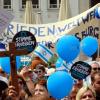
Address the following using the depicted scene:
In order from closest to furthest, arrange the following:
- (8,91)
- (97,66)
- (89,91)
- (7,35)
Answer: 1. (8,91)
2. (89,91)
3. (97,66)
4. (7,35)

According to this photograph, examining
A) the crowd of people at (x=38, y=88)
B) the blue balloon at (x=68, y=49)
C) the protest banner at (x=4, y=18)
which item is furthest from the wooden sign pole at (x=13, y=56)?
the blue balloon at (x=68, y=49)

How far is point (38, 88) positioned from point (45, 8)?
27.4 m

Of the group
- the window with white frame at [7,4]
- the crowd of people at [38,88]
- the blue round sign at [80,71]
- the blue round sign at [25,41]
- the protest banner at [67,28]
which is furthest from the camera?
the window with white frame at [7,4]

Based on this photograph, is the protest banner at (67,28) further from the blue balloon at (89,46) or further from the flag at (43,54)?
the blue balloon at (89,46)

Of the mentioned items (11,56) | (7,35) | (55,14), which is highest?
(11,56)

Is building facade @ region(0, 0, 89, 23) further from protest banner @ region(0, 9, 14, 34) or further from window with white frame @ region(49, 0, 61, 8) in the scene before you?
protest banner @ region(0, 9, 14, 34)

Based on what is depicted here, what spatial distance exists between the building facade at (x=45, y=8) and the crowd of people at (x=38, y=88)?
962 inches

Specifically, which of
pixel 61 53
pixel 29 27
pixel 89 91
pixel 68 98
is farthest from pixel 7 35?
pixel 89 91

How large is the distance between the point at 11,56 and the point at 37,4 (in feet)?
94.5

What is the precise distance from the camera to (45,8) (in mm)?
32719

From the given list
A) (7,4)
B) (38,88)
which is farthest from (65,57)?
(7,4)

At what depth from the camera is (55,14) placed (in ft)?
107

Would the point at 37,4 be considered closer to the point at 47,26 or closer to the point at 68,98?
the point at 47,26

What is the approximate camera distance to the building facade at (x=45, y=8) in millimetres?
31547
